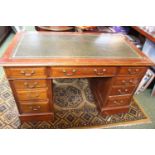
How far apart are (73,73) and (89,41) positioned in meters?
0.45

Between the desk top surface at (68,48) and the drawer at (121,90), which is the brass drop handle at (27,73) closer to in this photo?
the desk top surface at (68,48)

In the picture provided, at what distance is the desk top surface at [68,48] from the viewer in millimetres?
1114

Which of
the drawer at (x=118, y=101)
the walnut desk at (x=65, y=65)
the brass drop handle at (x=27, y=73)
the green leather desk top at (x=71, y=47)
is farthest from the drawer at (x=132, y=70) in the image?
the brass drop handle at (x=27, y=73)

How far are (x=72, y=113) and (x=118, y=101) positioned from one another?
55 cm

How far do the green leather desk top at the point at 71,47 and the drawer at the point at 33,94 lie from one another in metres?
0.32

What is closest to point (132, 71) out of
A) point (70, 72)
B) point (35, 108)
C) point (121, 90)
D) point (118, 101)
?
point (121, 90)

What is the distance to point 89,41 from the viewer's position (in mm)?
1426

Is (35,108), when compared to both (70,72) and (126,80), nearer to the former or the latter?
(70,72)

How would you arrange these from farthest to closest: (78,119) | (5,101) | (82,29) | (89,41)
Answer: (82,29), (5,101), (78,119), (89,41)

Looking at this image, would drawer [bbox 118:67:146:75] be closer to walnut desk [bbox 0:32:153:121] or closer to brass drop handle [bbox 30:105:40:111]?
walnut desk [bbox 0:32:153:121]

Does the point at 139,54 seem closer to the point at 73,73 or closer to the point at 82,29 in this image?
the point at 73,73

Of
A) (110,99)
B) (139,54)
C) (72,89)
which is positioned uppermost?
(139,54)

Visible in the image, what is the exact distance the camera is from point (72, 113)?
5.41 feet
